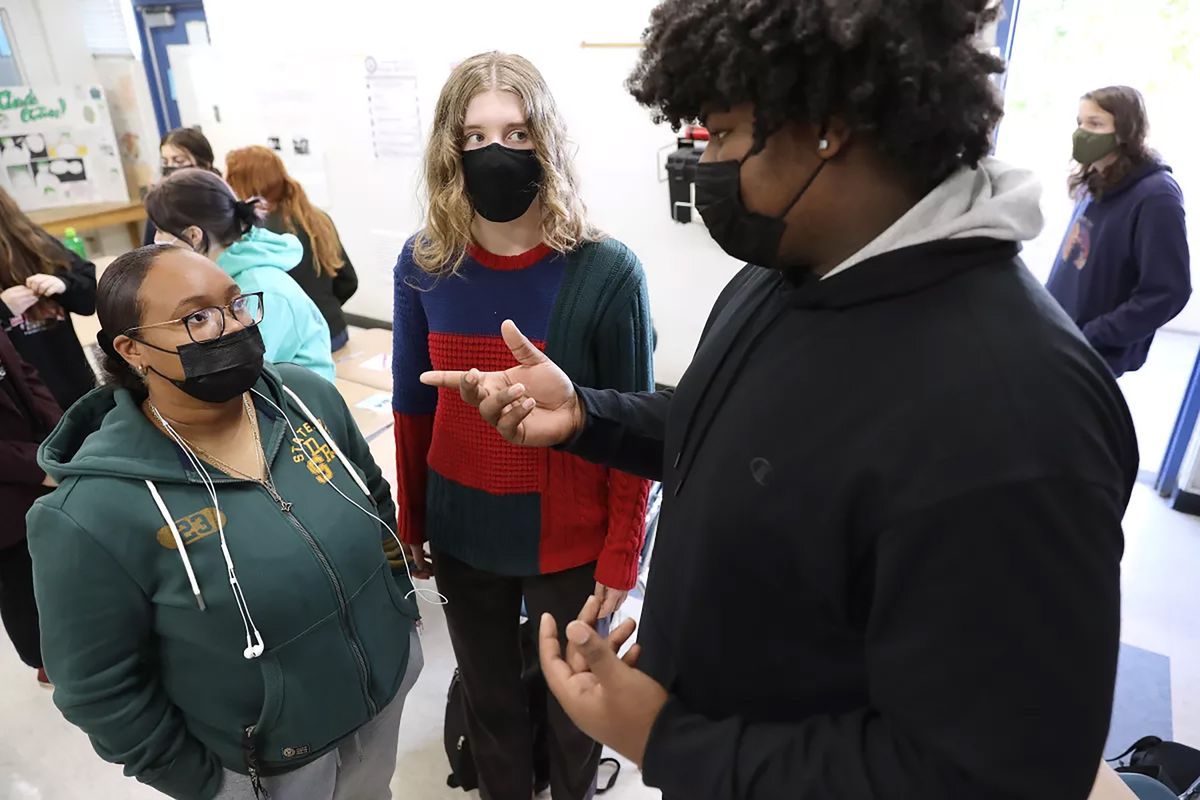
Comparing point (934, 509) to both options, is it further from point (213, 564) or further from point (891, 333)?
point (213, 564)

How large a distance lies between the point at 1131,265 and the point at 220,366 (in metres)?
3.01

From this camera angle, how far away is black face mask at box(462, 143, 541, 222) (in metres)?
1.41

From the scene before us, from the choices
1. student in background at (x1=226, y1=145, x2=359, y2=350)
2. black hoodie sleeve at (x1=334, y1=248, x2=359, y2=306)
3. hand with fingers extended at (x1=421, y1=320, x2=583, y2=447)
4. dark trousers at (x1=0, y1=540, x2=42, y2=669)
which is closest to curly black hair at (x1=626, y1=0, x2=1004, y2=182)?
hand with fingers extended at (x1=421, y1=320, x2=583, y2=447)

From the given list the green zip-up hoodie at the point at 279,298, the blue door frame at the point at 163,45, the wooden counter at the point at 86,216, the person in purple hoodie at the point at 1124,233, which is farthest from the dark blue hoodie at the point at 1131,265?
the wooden counter at the point at 86,216

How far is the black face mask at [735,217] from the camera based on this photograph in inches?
29.5

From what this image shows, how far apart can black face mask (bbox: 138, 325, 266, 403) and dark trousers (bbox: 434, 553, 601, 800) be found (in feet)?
1.98

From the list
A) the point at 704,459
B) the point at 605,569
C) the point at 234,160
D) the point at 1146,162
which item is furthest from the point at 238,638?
the point at 1146,162

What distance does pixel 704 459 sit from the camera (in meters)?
0.83

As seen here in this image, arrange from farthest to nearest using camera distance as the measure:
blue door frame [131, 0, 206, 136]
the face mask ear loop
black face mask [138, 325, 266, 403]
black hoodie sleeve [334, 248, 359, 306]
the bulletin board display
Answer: the bulletin board display
blue door frame [131, 0, 206, 136]
black hoodie sleeve [334, 248, 359, 306]
black face mask [138, 325, 266, 403]
the face mask ear loop

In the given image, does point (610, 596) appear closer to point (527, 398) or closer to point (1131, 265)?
Answer: point (527, 398)

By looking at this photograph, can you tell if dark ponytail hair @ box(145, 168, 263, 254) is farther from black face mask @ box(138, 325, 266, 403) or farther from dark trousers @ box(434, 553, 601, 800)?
dark trousers @ box(434, 553, 601, 800)

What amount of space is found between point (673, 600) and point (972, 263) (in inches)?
19.5

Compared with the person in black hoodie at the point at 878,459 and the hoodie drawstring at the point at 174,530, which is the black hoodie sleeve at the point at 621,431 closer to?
the person in black hoodie at the point at 878,459

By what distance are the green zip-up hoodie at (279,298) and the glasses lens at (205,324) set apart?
0.80 meters
